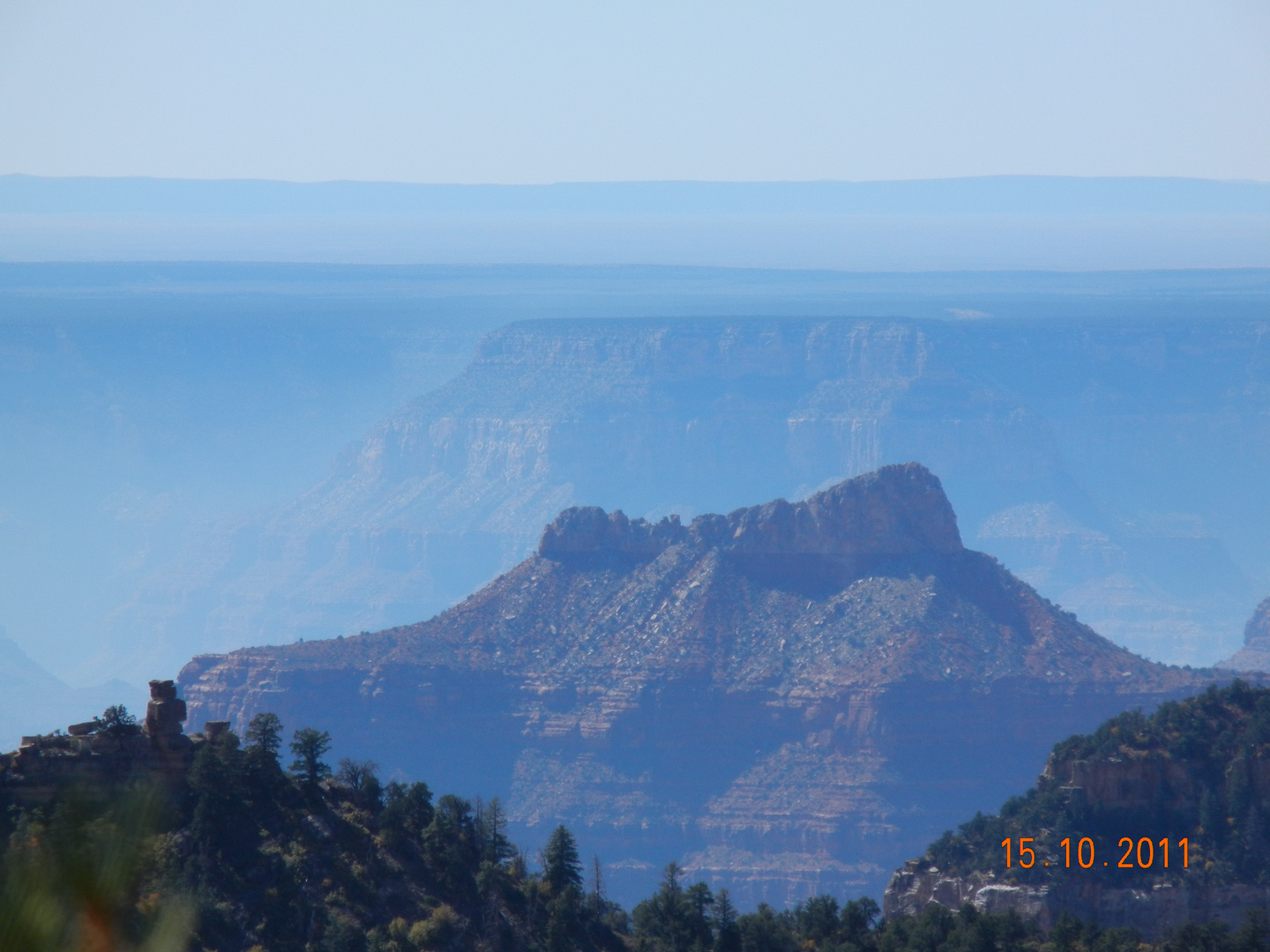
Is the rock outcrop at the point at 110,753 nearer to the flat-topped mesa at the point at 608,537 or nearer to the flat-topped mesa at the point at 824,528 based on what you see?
the flat-topped mesa at the point at 824,528

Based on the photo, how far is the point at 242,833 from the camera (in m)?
57.0

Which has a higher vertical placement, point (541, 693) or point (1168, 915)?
point (541, 693)

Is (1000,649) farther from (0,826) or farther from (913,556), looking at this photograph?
(0,826)

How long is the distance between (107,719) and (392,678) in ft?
250

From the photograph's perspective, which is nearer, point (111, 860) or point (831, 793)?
point (111, 860)

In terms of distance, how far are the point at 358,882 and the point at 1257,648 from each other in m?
116

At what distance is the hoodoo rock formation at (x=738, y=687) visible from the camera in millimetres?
129750

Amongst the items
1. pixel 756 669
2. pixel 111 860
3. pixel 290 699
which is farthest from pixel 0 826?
pixel 756 669

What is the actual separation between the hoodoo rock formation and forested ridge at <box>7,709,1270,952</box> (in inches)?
2422

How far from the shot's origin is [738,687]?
449ft

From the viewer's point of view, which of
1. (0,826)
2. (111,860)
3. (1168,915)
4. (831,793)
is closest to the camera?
(111,860)

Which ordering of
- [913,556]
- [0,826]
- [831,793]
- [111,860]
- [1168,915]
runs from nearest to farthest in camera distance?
[111,860] → [0,826] → [1168,915] → [831,793] → [913,556]
